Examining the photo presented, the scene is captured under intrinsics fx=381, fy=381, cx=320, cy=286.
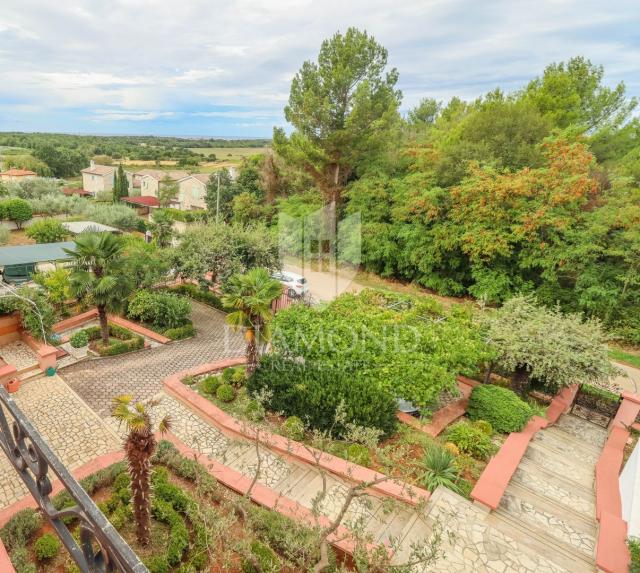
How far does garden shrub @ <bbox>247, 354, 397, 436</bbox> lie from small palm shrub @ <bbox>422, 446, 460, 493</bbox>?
1.13 metres

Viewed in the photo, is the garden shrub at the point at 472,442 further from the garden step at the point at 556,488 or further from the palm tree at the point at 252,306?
the palm tree at the point at 252,306

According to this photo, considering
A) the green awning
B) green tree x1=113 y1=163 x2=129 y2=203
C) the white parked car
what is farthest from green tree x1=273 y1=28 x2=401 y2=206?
green tree x1=113 y1=163 x2=129 y2=203

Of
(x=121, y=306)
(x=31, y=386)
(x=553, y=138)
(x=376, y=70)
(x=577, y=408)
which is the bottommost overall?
(x=577, y=408)

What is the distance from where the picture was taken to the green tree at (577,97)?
23.2 meters

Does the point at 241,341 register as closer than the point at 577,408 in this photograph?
No

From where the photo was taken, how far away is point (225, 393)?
10.2 metres

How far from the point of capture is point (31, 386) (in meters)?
10.6

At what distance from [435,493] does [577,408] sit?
7456 millimetres

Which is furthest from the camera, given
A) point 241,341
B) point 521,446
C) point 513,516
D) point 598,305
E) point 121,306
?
point 598,305

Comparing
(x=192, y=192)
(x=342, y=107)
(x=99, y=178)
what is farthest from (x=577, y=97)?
(x=99, y=178)

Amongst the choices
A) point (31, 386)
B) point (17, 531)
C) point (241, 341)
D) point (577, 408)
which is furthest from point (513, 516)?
point (31, 386)

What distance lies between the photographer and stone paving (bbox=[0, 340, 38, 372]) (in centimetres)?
1118

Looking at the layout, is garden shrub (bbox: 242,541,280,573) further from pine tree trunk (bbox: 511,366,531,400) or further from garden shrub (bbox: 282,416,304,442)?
pine tree trunk (bbox: 511,366,531,400)

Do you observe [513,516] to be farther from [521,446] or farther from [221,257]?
[221,257]
